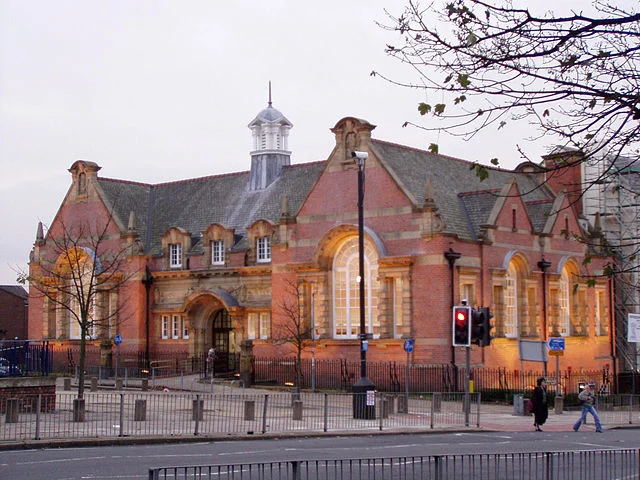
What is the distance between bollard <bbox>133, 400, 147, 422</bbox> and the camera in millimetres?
25219

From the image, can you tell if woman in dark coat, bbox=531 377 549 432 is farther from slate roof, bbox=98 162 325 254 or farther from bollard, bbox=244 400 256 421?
slate roof, bbox=98 162 325 254

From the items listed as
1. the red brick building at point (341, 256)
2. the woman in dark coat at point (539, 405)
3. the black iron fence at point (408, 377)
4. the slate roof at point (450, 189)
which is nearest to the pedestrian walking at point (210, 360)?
the black iron fence at point (408, 377)

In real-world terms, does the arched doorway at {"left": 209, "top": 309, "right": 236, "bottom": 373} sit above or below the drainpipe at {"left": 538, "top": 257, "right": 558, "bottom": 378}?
below

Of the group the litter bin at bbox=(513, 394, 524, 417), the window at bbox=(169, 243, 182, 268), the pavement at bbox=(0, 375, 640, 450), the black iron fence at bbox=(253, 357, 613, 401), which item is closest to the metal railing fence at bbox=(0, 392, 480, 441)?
the pavement at bbox=(0, 375, 640, 450)

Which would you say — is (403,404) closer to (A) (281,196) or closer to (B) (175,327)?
(A) (281,196)

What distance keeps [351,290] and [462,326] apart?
590 inches

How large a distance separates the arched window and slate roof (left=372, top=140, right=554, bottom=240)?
333 centimetres

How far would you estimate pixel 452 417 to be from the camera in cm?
3184

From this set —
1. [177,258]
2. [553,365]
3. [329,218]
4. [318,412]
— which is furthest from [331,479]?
[177,258]

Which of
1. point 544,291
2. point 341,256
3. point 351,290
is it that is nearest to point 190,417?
point 351,290

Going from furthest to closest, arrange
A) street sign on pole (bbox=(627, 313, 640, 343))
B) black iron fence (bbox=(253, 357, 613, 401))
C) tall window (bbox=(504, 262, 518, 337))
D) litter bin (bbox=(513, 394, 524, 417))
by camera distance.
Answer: tall window (bbox=(504, 262, 518, 337))
black iron fence (bbox=(253, 357, 613, 401))
litter bin (bbox=(513, 394, 524, 417))
street sign on pole (bbox=(627, 313, 640, 343))

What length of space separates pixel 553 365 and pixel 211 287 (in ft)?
53.2

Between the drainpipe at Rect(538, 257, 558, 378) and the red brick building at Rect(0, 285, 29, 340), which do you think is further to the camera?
the red brick building at Rect(0, 285, 29, 340)

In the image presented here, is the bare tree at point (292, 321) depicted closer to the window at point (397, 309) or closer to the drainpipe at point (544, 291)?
the window at point (397, 309)
